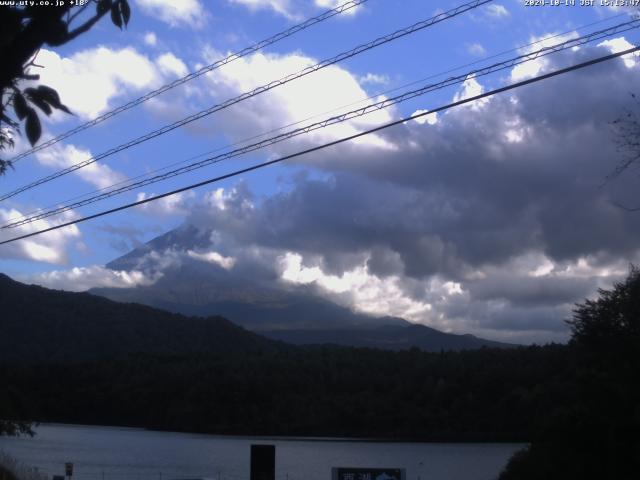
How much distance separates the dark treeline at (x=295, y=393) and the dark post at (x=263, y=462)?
6408 cm

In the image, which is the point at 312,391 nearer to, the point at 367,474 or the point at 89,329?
the point at 89,329

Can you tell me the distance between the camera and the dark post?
78.8 ft

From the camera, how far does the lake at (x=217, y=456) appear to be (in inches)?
2271

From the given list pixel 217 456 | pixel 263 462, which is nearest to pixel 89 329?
pixel 217 456

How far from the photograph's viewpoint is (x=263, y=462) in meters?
24.1

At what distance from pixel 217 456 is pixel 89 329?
63831 mm

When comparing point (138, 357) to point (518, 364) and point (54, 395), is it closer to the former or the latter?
point (54, 395)

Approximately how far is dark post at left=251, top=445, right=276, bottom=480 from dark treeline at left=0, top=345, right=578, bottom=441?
210ft

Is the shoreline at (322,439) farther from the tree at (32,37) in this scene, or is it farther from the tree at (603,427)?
the tree at (32,37)

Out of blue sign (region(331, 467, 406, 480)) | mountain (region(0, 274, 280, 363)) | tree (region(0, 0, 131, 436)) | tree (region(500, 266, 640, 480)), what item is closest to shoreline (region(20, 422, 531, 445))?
mountain (region(0, 274, 280, 363))

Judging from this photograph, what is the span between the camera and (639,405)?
1694 cm

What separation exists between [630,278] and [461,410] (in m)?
55.7

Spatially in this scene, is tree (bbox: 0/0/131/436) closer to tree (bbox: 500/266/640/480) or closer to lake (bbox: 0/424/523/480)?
tree (bbox: 500/266/640/480)

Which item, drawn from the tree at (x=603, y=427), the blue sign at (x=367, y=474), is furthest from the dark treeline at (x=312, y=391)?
the tree at (x=603, y=427)
